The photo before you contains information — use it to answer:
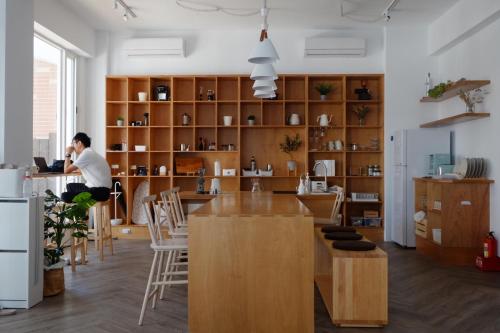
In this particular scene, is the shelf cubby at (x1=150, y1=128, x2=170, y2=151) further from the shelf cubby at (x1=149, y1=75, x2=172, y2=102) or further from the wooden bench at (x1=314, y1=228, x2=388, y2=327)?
the wooden bench at (x1=314, y1=228, x2=388, y2=327)

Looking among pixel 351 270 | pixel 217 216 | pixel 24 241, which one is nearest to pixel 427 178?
pixel 351 270

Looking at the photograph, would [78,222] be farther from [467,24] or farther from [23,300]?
[467,24]

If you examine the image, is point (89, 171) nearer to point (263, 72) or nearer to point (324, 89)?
point (263, 72)

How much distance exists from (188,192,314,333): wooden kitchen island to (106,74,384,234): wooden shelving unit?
4319 mm

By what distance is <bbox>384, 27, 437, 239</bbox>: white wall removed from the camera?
7.12 meters

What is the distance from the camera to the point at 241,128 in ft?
24.5

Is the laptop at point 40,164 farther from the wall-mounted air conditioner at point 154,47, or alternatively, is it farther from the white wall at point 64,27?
the wall-mounted air conditioner at point 154,47

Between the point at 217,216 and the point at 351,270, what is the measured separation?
115 cm

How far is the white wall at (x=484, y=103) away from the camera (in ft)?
17.5

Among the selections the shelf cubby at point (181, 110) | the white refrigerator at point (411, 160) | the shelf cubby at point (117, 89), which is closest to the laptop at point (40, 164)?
the shelf cubby at point (117, 89)

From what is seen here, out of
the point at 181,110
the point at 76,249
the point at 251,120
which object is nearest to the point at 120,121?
the point at 181,110

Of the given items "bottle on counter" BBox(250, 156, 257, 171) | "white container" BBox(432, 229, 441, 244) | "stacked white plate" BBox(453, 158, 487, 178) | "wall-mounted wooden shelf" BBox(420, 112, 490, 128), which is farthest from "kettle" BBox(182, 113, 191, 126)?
"stacked white plate" BBox(453, 158, 487, 178)

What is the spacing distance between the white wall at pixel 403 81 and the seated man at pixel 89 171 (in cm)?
442

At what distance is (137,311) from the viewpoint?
11.9ft
